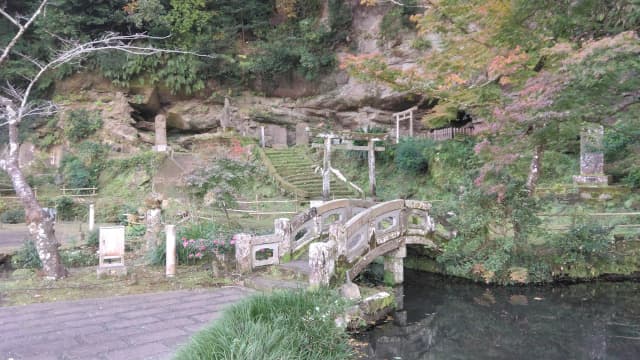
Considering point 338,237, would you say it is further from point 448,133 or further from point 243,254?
point 448,133

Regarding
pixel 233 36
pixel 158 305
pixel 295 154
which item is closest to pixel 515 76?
pixel 158 305

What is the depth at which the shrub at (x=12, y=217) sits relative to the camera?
1806 centimetres

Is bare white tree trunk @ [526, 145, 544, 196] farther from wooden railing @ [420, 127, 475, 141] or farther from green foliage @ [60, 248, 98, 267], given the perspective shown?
green foliage @ [60, 248, 98, 267]

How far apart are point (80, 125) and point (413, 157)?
1793 centimetres

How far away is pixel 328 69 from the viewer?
2708 centimetres

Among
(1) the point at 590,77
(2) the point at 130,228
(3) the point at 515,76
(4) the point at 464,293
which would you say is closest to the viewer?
(1) the point at 590,77

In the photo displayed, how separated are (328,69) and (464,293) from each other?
19.5 metres

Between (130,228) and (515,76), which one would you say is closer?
(515,76)

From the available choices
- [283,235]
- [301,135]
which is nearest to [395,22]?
[301,135]

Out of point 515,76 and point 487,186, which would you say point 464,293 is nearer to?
point 487,186

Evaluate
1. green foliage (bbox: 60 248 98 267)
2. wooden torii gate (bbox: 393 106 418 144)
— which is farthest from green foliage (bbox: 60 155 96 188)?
wooden torii gate (bbox: 393 106 418 144)

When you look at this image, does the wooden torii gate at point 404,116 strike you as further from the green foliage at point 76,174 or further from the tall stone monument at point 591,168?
the green foliage at point 76,174

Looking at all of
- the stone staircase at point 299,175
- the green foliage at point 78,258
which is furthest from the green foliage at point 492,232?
the stone staircase at point 299,175

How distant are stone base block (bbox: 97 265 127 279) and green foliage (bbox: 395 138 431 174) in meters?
13.8
